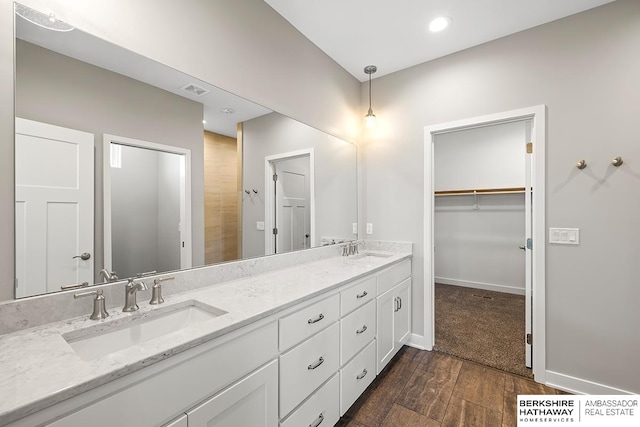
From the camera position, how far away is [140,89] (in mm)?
1312

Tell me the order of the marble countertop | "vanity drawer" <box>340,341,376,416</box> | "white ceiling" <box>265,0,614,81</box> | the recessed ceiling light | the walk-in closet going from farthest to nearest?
the walk-in closet, the recessed ceiling light, "white ceiling" <box>265,0,614,81</box>, "vanity drawer" <box>340,341,376,416</box>, the marble countertop

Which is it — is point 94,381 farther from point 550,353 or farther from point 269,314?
point 550,353

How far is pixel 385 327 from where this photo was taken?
212 cm

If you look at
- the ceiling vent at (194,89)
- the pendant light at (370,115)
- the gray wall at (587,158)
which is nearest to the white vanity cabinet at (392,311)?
the gray wall at (587,158)

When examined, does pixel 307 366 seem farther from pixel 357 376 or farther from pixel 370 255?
pixel 370 255

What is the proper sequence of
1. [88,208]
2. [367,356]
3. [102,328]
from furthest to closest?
[367,356]
[88,208]
[102,328]

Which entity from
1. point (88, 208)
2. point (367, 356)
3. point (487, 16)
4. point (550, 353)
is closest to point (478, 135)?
point (487, 16)

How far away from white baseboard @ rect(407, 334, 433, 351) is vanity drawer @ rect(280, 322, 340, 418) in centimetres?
135

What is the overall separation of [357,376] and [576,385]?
161 centimetres

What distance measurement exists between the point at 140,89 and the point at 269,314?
123cm

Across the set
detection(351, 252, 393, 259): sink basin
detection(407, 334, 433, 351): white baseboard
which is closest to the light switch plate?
detection(351, 252, 393, 259): sink basin

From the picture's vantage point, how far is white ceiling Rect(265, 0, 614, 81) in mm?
1886

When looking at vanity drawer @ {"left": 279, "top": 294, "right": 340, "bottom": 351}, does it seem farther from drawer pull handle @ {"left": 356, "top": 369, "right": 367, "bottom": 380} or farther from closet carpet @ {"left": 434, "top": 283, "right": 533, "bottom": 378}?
closet carpet @ {"left": 434, "top": 283, "right": 533, "bottom": 378}

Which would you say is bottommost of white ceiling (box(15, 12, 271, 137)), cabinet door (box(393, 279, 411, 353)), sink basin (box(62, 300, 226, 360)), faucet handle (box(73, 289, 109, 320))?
cabinet door (box(393, 279, 411, 353))
